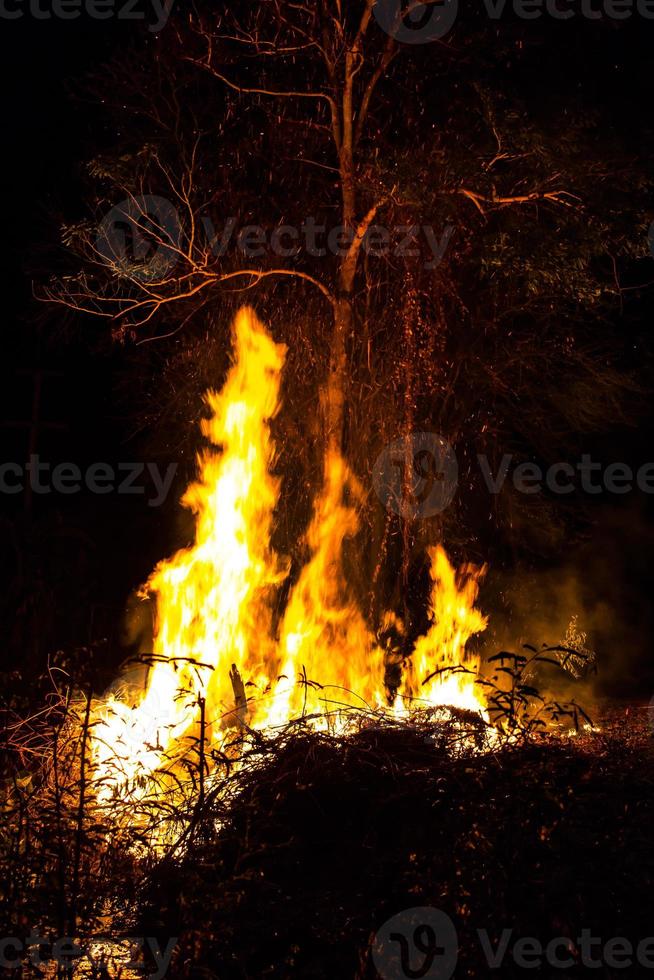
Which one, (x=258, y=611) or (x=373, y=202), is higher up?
(x=373, y=202)

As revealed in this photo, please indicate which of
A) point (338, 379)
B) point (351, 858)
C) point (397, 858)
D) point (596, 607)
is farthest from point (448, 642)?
point (596, 607)

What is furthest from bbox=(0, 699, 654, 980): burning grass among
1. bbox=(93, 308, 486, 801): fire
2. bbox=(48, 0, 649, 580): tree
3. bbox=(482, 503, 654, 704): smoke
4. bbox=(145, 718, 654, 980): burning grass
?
bbox=(482, 503, 654, 704): smoke

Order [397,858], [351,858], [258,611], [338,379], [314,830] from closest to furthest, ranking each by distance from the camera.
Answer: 1. [397,858]
2. [351,858]
3. [314,830]
4. [258,611]
5. [338,379]

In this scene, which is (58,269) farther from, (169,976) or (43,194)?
(169,976)

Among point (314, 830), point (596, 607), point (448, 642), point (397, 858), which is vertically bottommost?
point (397, 858)

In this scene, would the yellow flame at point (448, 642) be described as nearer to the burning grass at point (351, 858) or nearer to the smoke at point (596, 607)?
the smoke at point (596, 607)

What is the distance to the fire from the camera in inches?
296

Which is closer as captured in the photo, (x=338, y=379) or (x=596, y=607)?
(x=338, y=379)

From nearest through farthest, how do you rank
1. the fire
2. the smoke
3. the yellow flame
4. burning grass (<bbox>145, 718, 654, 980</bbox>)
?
burning grass (<bbox>145, 718, 654, 980</bbox>) → the fire → the yellow flame → the smoke

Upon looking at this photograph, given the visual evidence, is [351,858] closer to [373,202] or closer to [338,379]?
[338,379]

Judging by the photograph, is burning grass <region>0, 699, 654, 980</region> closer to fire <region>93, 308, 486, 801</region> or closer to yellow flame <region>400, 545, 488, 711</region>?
fire <region>93, 308, 486, 801</region>

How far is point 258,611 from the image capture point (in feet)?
26.6

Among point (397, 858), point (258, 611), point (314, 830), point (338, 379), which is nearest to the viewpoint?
point (397, 858)

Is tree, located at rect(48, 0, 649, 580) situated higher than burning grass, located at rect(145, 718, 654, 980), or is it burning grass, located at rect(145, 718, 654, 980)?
tree, located at rect(48, 0, 649, 580)
